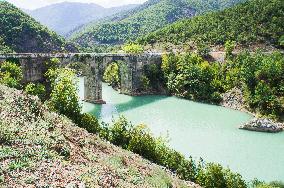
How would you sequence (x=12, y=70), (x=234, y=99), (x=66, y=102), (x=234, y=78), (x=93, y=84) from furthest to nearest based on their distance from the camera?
(x=234, y=78) < (x=93, y=84) < (x=234, y=99) < (x=12, y=70) < (x=66, y=102)

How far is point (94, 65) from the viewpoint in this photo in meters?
76.6

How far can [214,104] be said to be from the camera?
77125mm

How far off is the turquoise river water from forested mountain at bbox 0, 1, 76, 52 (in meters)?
41.5

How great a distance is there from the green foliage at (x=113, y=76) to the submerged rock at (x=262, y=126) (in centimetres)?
4052

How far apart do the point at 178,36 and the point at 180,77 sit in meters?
28.3

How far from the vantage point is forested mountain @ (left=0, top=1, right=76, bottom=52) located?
367 ft

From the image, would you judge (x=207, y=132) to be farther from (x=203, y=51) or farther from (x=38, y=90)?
(x=203, y=51)

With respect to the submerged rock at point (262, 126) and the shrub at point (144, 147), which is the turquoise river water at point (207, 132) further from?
the shrub at point (144, 147)

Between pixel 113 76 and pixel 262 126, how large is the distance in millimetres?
45502

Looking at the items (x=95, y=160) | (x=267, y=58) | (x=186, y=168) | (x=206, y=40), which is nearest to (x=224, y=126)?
(x=267, y=58)

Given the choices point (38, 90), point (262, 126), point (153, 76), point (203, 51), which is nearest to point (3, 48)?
point (153, 76)

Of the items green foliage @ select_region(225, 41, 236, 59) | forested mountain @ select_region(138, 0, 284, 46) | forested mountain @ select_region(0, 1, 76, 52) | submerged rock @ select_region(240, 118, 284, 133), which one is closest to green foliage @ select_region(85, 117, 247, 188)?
submerged rock @ select_region(240, 118, 284, 133)

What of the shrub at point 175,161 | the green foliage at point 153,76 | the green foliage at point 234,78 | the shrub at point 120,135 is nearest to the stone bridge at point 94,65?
the green foliage at point 153,76

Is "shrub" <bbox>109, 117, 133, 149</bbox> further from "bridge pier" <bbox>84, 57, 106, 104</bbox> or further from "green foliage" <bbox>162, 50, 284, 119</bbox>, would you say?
"bridge pier" <bbox>84, 57, 106, 104</bbox>
